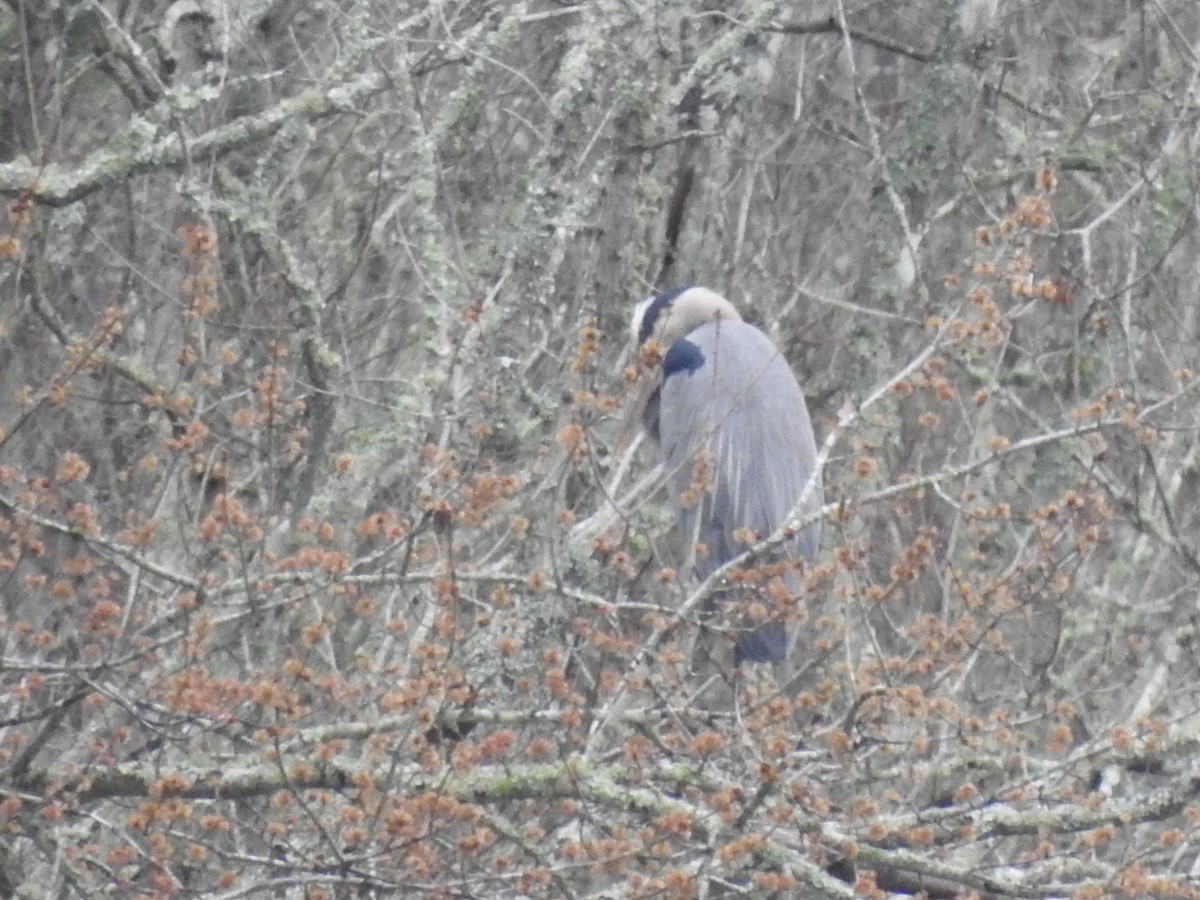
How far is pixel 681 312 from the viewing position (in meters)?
5.89

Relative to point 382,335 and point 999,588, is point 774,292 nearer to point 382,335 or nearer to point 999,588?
point 382,335

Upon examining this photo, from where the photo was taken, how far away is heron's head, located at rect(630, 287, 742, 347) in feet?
18.0

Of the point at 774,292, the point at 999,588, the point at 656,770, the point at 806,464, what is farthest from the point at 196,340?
the point at 774,292

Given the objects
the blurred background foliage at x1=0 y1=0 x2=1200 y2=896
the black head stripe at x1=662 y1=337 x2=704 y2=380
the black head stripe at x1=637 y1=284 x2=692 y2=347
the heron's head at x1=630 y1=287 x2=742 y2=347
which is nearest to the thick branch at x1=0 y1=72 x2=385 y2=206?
the blurred background foliage at x1=0 y1=0 x2=1200 y2=896

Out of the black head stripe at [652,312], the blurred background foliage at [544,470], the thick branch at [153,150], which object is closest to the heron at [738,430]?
the black head stripe at [652,312]

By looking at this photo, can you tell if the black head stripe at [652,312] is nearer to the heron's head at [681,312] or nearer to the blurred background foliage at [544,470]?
the heron's head at [681,312]

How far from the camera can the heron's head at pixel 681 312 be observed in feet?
18.0

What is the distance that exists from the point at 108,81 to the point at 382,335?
1.09 meters

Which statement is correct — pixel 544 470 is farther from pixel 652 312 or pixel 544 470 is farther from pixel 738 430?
pixel 738 430

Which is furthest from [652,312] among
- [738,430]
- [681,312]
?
[738,430]

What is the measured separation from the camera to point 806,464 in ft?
18.9

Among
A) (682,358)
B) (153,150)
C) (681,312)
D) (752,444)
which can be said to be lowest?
(752,444)

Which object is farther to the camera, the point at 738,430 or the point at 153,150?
the point at 738,430

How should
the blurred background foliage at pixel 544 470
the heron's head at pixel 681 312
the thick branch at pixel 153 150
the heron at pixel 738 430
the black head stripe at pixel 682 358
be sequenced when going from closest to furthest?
the blurred background foliage at pixel 544 470
the thick branch at pixel 153 150
the heron's head at pixel 681 312
the heron at pixel 738 430
the black head stripe at pixel 682 358
